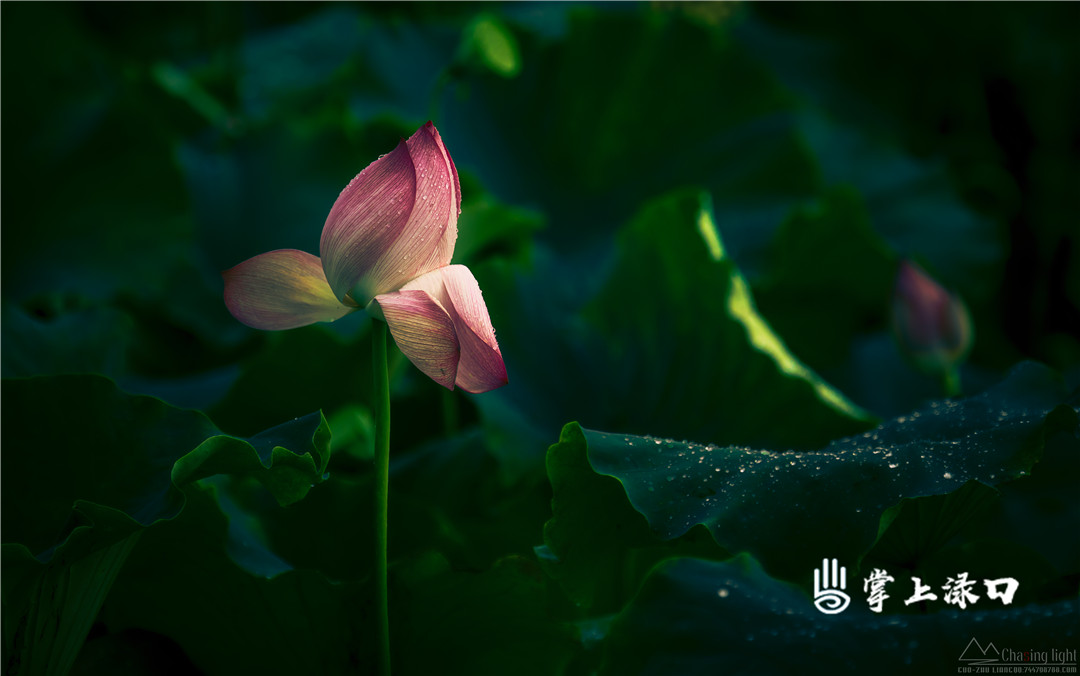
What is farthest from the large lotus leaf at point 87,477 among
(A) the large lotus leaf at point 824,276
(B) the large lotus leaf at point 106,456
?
(A) the large lotus leaf at point 824,276

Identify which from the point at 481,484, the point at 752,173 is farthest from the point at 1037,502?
the point at 752,173

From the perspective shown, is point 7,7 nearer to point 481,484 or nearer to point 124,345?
point 124,345

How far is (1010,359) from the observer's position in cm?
142

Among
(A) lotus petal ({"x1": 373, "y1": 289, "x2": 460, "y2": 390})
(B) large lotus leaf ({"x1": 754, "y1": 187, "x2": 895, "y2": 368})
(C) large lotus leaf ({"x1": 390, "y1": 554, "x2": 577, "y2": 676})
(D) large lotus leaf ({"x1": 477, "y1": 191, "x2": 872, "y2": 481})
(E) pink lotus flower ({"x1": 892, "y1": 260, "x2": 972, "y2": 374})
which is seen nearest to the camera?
(A) lotus petal ({"x1": 373, "y1": 289, "x2": 460, "y2": 390})

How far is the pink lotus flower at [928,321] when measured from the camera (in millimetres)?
879

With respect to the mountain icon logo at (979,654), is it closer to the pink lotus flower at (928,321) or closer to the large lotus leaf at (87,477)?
the large lotus leaf at (87,477)

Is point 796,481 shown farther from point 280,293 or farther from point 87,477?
point 87,477

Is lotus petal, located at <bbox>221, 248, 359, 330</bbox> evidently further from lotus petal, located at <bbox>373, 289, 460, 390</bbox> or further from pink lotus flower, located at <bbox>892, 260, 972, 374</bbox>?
pink lotus flower, located at <bbox>892, 260, 972, 374</bbox>

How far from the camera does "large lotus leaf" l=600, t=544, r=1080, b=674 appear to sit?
0.42m

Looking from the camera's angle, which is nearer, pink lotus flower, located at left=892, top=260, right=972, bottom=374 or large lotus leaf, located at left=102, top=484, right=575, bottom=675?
large lotus leaf, located at left=102, top=484, right=575, bottom=675

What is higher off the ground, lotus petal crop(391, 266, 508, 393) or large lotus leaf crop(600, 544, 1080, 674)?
lotus petal crop(391, 266, 508, 393)

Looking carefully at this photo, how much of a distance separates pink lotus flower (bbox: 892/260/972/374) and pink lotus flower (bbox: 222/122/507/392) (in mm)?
619

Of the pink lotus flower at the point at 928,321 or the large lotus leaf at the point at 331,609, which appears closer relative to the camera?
the large lotus leaf at the point at 331,609

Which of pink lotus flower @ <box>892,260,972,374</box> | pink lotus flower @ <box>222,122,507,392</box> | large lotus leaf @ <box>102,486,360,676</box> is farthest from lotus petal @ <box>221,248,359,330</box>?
pink lotus flower @ <box>892,260,972,374</box>
